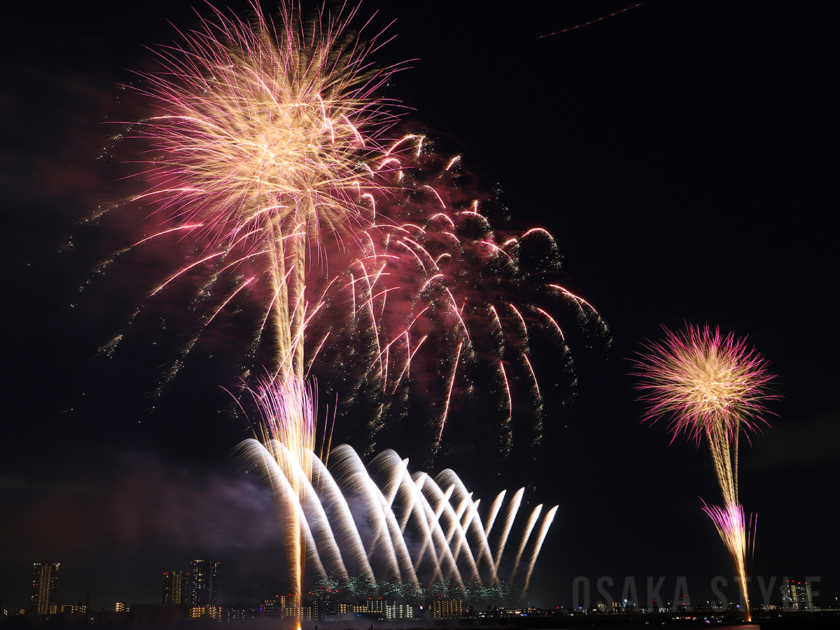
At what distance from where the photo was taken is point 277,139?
21.2 m

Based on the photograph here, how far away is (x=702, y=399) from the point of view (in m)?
34.9

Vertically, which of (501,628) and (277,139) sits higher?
(277,139)

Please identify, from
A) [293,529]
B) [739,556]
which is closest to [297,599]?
[293,529]

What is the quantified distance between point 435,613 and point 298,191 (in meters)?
145

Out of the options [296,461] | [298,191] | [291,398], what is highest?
[298,191]

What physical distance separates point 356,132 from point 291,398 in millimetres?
10805

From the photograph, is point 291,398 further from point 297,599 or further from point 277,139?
point 277,139

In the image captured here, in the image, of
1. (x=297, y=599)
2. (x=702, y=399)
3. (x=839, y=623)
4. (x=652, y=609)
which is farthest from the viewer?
(x=652, y=609)

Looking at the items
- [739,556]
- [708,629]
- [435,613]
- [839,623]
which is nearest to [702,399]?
[739,556]

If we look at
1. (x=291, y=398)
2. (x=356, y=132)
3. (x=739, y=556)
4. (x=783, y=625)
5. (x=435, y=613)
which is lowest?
(x=435, y=613)

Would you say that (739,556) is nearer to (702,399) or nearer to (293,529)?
(702,399)

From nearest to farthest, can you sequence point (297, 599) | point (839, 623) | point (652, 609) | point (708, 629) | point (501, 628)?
1. point (297, 599)
2. point (839, 623)
3. point (708, 629)
4. point (501, 628)
5. point (652, 609)

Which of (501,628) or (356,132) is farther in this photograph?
(501,628)

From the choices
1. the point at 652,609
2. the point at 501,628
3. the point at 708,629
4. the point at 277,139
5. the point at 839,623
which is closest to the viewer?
the point at 277,139
